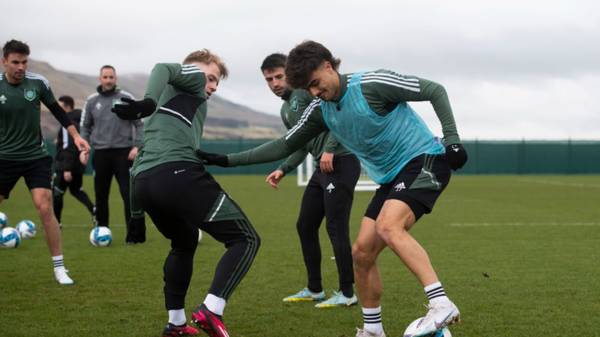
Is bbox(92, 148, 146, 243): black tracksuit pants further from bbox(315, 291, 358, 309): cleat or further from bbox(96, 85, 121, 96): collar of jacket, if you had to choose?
bbox(315, 291, 358, 309): cleat

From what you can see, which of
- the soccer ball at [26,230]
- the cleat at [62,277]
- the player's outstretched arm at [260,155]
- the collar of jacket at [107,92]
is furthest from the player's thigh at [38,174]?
the soccer ball at [26,230]

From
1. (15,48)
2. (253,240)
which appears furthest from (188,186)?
(15,48)

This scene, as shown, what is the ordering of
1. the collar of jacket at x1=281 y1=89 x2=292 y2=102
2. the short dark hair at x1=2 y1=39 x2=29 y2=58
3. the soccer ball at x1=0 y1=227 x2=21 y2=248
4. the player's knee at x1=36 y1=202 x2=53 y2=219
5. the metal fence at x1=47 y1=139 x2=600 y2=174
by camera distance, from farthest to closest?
the metal fence at x1=47 y1=139 x2=600 y2=174 < the soccer ball at x1=0 y1=227 x2=21 y2=248 < the player's knee at x1=36 y1=202 x2=53 y2=219 < the short dark hair at x1=2 y1=39 x2=29 y2=58 < the collar of jacket at x1=281 y1=89 x2=292 y2=102

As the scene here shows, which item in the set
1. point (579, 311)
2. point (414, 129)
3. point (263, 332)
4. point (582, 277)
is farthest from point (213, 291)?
point (582, 277)

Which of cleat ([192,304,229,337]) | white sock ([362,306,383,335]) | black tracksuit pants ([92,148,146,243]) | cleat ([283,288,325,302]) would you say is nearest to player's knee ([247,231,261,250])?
cleat ([192,304,229,337])

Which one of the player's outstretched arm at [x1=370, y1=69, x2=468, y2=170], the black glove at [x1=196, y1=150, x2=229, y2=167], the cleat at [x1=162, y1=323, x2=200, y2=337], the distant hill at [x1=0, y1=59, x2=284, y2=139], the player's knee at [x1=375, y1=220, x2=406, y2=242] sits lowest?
the distant hill at [x1=0, y1=59, x2=284, y2=139]

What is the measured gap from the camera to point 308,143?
23.9ft

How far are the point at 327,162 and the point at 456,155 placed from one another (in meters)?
2.02

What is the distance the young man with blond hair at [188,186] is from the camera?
5438 mm

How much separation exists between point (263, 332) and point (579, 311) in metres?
2.53

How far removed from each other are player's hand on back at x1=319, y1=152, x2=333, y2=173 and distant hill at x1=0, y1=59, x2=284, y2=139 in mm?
112280

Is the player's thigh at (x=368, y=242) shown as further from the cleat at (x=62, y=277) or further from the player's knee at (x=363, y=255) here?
the cleat at (x=62, y=277)

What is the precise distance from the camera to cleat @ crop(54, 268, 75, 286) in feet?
26.8

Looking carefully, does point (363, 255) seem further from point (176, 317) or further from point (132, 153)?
point (132, 153)
